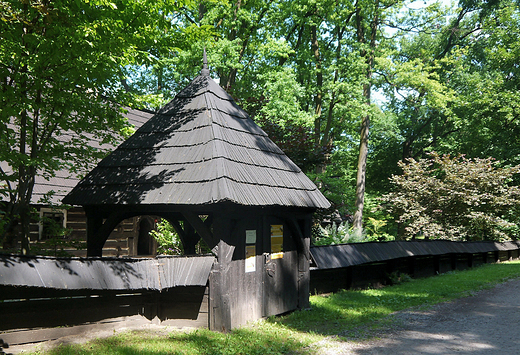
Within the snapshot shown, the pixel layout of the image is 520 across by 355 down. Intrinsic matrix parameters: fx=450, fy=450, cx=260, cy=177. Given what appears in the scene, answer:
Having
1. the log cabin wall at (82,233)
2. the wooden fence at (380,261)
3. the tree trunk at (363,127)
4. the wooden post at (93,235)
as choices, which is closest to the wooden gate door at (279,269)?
the wooden fence at (380,261)

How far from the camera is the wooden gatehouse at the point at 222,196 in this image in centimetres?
746

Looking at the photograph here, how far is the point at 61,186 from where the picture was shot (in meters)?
13.6

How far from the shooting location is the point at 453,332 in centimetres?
812

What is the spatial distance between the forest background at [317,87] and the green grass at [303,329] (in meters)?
3.32

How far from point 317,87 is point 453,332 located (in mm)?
18970

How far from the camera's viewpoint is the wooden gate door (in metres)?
8.63

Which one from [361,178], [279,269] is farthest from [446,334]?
[361,178]

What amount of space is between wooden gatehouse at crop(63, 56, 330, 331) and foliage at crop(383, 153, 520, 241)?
41.7ft

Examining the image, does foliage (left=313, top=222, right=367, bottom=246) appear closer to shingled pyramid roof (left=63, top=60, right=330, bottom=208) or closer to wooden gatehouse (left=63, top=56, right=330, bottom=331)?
wooden gatehouse (left=63, top=56, right=330, bottom=331)

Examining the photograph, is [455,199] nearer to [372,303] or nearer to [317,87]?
[317,87]

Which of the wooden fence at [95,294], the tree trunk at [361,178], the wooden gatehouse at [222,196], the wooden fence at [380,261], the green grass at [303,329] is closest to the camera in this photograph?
the wooden fence at [95,294]

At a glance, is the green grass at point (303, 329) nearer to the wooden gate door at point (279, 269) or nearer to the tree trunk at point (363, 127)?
the wooden gate door at point (279, 269)

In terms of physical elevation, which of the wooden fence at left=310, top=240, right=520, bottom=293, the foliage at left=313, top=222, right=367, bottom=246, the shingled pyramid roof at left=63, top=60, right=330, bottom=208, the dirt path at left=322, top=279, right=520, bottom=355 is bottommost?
the dirt path at left=322, top=279, right=520, bottom=355

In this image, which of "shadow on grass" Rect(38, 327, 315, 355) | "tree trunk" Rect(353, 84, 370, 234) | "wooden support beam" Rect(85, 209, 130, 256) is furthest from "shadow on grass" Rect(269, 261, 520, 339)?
"tree trunk" Rect(353, 84, 370, 234)
